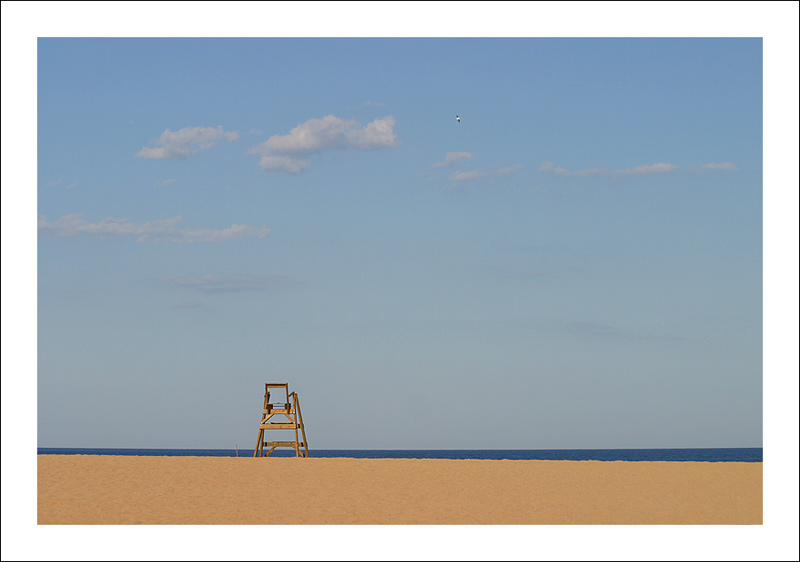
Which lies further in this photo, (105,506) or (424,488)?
(424,488)

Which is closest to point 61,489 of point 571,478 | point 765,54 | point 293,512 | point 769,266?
point 293,512

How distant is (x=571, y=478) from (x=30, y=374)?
1065 centimetres

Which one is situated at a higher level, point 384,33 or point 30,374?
point 384,33

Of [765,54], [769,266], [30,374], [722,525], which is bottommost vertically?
[722,525]

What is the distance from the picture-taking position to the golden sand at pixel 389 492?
15.0m

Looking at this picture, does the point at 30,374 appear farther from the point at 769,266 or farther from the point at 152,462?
the point at 769,266

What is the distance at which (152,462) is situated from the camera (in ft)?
63.7

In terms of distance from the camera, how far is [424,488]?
17.2 m

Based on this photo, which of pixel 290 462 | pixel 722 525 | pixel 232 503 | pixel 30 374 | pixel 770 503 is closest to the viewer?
pixel 30 374

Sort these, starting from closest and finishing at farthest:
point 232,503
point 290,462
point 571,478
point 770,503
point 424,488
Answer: point 770,503 → point 232,503 → point 424,488 → point 571,478 → point 290,462

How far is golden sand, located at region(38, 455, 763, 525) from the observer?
49.3ft

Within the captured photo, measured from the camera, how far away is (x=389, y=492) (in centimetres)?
1681

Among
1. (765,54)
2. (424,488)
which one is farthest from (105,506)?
(765,54)

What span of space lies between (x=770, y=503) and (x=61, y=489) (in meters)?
12.0
